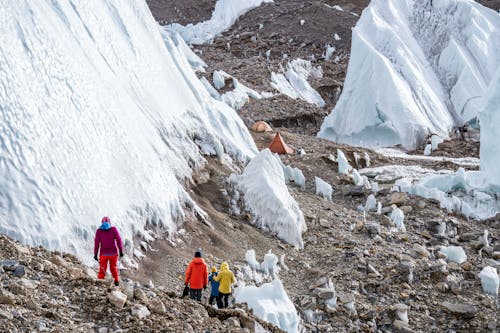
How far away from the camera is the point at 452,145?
23969 mm

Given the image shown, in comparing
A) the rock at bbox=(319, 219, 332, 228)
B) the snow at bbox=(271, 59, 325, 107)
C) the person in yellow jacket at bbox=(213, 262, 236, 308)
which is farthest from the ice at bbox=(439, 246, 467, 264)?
the snow at bbox=(271, 59, 325, 107)

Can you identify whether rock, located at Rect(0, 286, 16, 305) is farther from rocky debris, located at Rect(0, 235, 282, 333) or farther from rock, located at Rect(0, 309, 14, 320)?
rock, located at Rect(0, 309, 14, 320)

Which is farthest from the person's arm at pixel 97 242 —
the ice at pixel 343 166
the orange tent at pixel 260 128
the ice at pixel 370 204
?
the orange tent at pixel 260 128

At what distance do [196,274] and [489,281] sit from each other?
583 cm

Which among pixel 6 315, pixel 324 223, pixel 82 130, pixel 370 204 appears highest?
pixel 82 130

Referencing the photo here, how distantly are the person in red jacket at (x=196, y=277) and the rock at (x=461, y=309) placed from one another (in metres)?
4.47

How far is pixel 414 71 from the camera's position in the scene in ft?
89.7

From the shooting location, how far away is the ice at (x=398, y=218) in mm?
13500

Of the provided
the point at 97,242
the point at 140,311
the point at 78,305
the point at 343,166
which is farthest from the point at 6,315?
the point at 343,166

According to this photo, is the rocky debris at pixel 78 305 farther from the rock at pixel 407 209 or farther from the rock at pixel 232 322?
the rock at pixel 407 209

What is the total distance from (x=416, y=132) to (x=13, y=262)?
20888 mm

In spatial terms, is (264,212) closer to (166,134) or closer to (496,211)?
(166,134)

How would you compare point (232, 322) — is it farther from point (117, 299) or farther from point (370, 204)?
point (370, 204)

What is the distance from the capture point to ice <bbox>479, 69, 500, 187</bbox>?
1705cm
